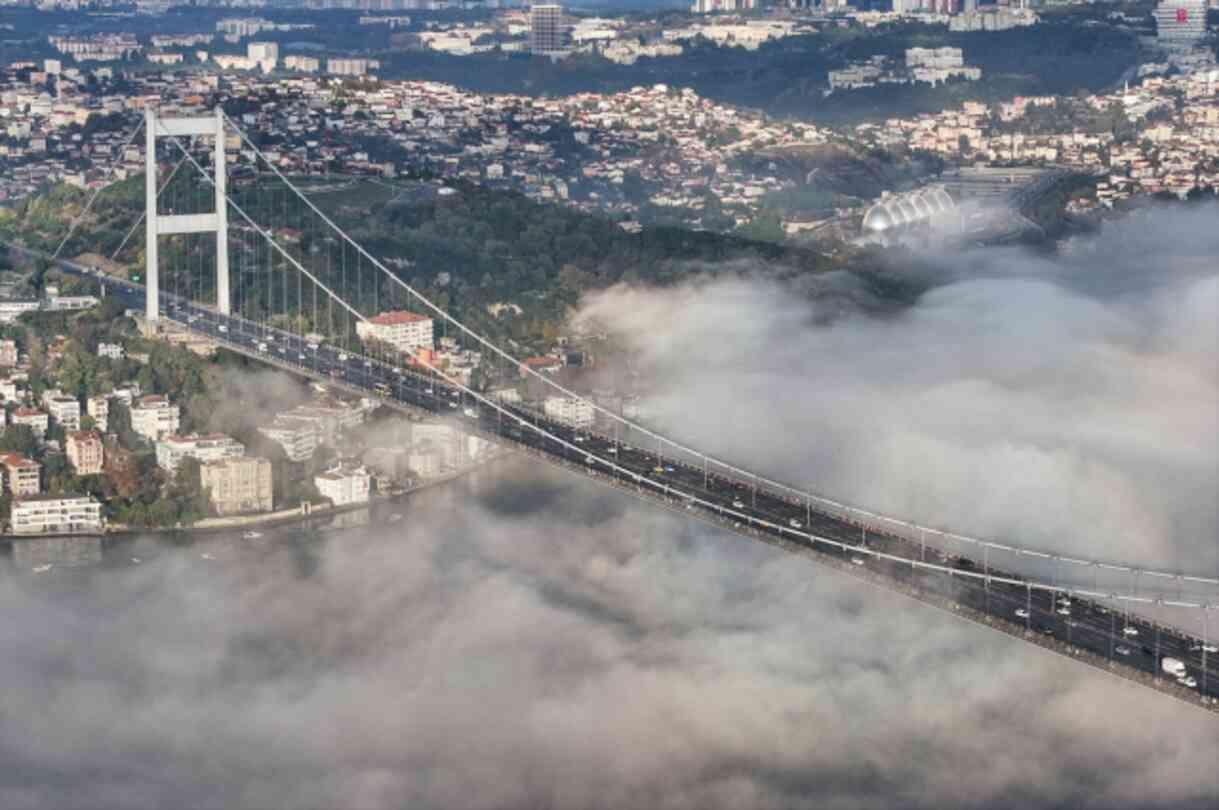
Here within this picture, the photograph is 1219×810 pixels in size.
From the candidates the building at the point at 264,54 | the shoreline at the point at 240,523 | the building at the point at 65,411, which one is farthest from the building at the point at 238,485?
the building at the point at 264,54

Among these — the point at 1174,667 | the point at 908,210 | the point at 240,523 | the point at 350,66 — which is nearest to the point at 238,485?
the point at 240,523

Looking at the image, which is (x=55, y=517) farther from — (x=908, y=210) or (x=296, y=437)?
(x=908, y=210)

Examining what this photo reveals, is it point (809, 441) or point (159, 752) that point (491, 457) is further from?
point (159, 752)

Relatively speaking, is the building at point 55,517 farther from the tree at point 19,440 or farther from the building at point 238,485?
the tree at point 19,440

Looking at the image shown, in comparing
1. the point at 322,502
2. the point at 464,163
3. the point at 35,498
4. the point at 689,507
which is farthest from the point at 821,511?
the point at 464,163

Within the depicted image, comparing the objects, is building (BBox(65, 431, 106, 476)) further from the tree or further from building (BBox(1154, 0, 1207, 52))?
building (BBox(1154, 0, 1207, 52))
